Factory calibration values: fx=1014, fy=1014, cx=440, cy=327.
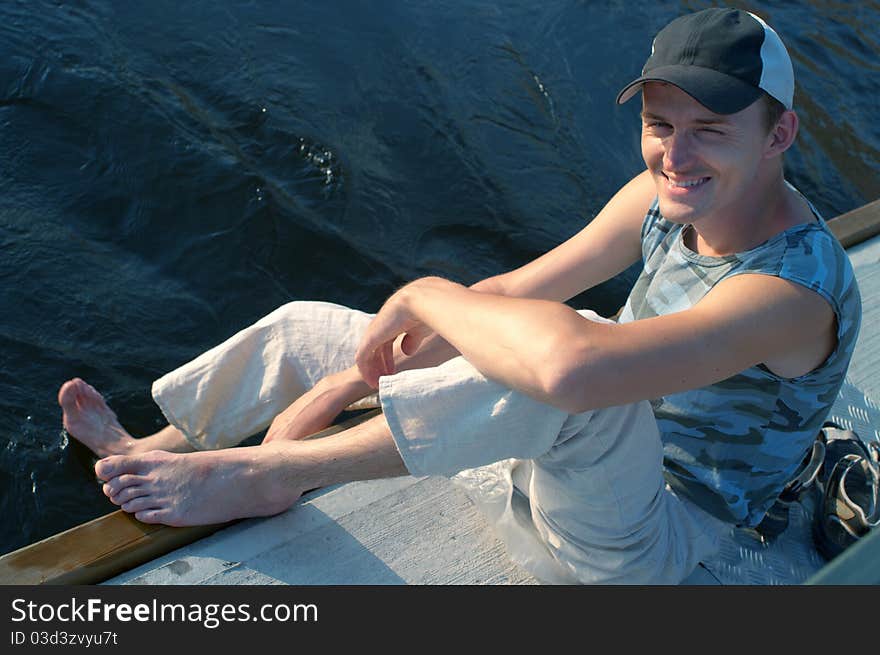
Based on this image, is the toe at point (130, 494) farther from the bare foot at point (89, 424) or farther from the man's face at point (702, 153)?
the man's face at point (702, 153)

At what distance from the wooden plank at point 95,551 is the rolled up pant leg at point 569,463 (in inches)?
26.5

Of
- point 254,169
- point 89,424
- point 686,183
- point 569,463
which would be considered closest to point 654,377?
point 569,463

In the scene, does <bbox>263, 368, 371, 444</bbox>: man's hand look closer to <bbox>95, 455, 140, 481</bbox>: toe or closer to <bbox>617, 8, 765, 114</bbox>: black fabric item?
<bbox>95, 455, 140, 481</bbox>: toe

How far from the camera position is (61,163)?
423 centimetres

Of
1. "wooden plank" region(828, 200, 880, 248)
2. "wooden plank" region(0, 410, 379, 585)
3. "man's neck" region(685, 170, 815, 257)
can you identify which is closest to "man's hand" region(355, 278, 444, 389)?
"wooden plank" region(0, 410, 379, 585)

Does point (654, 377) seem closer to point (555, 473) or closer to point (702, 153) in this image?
point (555, 473)

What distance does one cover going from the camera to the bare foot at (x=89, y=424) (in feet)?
9.78

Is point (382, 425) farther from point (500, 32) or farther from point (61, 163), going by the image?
point (500, 32)

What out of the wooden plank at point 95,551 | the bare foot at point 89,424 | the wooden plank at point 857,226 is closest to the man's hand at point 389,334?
the wooden plank at point 95,551

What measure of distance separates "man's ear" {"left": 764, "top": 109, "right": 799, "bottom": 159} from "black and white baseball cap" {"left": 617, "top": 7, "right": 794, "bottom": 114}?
3 cm

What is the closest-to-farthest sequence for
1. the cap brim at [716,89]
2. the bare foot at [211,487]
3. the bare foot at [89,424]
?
the cap brim at [716,89], the bare foot at [211,487], the bare foot at [89,424]

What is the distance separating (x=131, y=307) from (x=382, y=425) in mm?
1872

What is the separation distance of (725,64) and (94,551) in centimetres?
173
